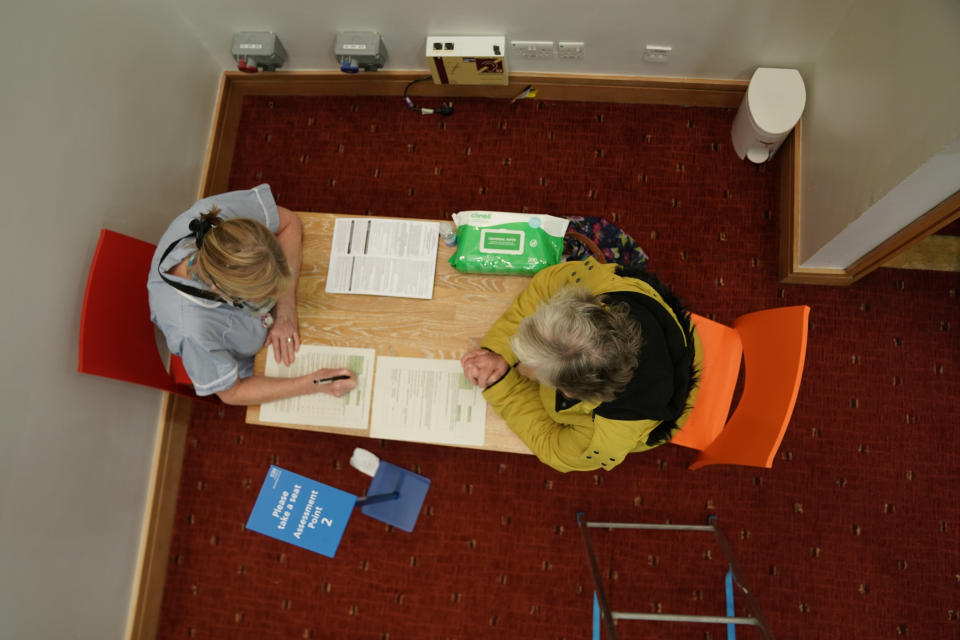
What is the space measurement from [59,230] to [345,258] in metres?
0.96

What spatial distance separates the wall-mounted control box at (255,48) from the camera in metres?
2.39

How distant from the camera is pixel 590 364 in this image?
1.26 metres

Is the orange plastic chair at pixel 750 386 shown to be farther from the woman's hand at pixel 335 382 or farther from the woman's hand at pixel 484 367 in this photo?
the woman's hand at pixel 335 382

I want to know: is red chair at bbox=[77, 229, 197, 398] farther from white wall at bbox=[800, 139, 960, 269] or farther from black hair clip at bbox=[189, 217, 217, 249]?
white wall at bbox=[800, 139, 960, 269]

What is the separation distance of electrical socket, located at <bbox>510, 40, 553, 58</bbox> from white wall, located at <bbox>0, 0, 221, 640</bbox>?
4.72 ft

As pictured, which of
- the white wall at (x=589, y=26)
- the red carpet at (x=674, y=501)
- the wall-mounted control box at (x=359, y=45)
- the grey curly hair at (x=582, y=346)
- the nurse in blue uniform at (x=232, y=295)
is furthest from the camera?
the wall-mounted control box at (x=359, y=45)

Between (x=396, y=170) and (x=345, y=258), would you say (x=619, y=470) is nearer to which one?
(x=345, y=258)

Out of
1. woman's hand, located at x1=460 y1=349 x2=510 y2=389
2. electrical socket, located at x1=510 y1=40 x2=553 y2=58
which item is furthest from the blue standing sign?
electrical socket, located at x1=510 y1=40 x2=553 y2=58

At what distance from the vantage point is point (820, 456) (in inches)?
90.7

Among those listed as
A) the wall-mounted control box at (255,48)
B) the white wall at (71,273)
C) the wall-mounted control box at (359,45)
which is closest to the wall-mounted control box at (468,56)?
the wall-mounted control box at (359,45)

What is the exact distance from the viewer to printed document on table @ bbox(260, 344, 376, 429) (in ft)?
5.31

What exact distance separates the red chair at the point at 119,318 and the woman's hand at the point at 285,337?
49cm

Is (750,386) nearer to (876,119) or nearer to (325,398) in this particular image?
(876,119)

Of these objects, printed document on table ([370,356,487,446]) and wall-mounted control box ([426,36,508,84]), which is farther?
wall-mounted control box ([426,36,508,84])
